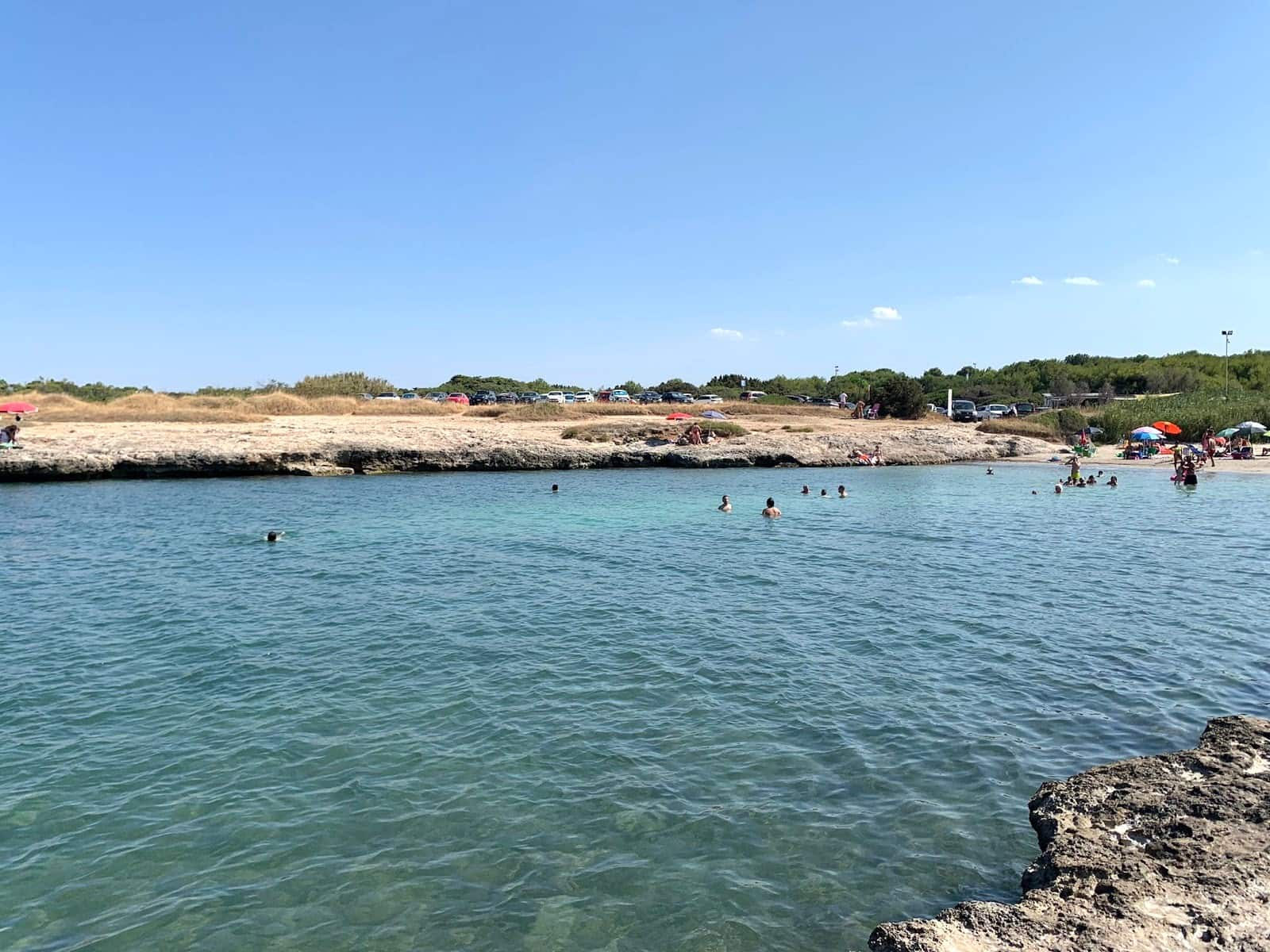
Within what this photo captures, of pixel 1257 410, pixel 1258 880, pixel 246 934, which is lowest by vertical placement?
pixel 246 934

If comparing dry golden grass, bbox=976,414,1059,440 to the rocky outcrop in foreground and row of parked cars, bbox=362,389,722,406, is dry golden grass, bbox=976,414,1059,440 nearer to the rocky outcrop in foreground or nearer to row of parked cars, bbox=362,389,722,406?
row of parked cars, bbox=362,389,722,406

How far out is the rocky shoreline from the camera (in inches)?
1449

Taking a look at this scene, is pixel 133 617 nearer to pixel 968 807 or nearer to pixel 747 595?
pixel 747 595

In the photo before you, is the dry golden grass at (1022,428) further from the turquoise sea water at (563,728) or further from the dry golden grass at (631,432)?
the turquoise sea water at (563,728)

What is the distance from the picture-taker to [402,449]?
136 feet

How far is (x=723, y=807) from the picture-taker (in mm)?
7469

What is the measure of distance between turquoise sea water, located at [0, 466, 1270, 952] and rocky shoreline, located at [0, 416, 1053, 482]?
715 inches

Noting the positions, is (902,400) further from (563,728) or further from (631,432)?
(563,728)

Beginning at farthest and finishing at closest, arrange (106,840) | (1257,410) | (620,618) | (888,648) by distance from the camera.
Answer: (1257,410) < (620,618) < (888,648) < (106,840)

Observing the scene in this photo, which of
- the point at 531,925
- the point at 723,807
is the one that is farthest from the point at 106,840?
the point at 723,807

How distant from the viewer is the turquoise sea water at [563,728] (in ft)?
20.2

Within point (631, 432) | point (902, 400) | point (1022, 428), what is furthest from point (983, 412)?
point (631, 432)

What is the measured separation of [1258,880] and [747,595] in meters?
10.9

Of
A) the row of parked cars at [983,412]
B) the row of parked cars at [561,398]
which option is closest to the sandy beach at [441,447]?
the row of parked cars at [983,412]
